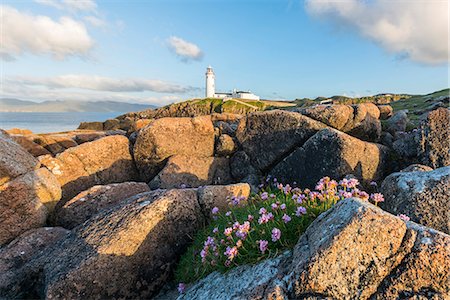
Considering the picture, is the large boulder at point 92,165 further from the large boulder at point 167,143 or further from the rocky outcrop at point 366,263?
the rocky outcrop at point 366,263

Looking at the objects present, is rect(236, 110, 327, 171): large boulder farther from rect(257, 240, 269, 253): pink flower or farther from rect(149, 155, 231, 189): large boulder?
rect(257, 240, 269, 253): pink flower

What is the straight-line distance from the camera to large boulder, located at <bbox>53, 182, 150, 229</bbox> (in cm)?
1029

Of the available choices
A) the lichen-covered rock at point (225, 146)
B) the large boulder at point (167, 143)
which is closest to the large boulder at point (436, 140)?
the lichen-covered rock at point (225, 146)

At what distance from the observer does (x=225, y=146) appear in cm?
1416

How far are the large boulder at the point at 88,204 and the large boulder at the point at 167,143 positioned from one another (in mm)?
3155

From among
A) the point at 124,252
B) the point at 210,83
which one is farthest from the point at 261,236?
the point at 210,83

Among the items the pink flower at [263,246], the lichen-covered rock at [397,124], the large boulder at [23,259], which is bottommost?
the large boulder at [23,259]

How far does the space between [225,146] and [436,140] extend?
800 centimetres

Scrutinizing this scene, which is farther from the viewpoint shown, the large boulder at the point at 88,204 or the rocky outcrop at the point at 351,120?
the rocky outcrop at the point at 351,120

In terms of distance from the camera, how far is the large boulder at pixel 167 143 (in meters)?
14.0

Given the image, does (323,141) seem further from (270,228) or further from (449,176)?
(270,228)

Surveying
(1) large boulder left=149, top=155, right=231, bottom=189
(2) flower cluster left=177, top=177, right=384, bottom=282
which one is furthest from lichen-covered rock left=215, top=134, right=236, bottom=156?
(2) flower cluster left=177, top=177, right=384, bottom=282

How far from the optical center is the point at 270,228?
5.87m

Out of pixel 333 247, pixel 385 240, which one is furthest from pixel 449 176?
pixel 333 247
